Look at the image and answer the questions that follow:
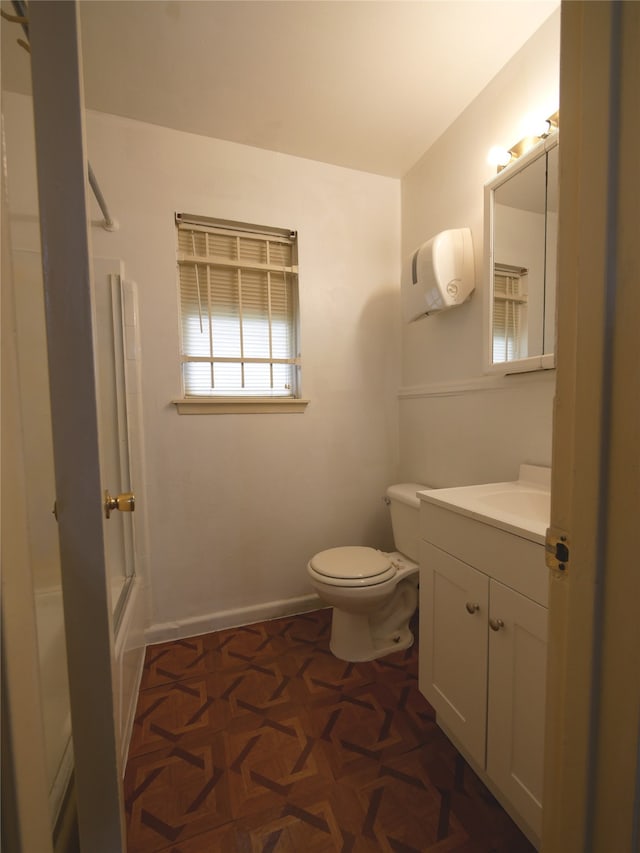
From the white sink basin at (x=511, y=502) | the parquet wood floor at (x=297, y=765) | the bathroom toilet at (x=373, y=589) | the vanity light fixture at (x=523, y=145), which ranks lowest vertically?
the parquet wood floor at (x=297, y=765)

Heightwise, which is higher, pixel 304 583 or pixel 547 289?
pixel 547 289

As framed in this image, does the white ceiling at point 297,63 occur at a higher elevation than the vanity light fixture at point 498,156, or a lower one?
higher

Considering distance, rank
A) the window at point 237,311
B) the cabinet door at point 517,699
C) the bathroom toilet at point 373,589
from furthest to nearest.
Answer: the window at point 237,311, the bathroom toilet at point 373,589, the cabinet door at point 517,699

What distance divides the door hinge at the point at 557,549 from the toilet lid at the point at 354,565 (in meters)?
1.08

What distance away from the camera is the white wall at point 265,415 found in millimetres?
1640

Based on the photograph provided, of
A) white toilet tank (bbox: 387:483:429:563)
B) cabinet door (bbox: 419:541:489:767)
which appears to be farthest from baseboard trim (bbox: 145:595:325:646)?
cabinet door (bbox: 419:541:489:767)

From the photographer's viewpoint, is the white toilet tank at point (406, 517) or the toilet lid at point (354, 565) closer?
the toilet lid at point (354, 565)

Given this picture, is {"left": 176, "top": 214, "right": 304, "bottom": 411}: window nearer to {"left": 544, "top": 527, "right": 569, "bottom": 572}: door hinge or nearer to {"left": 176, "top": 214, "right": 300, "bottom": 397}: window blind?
{"left": 176, "top": 214, "right": 300, "bottom": 397}: window blind

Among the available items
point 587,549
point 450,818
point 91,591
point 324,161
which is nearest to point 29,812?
point 91,591

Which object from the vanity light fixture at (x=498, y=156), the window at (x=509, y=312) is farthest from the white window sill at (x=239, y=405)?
the vanity light fixture at (x=498, y=156)

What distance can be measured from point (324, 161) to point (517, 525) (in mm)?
1978

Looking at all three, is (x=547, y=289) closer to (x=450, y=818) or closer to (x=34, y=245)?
(x=450, y=818)

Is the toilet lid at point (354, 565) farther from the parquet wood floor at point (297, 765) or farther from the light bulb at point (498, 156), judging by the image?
the light bulb at point (498, 156)

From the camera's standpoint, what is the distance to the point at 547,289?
1229 mm
